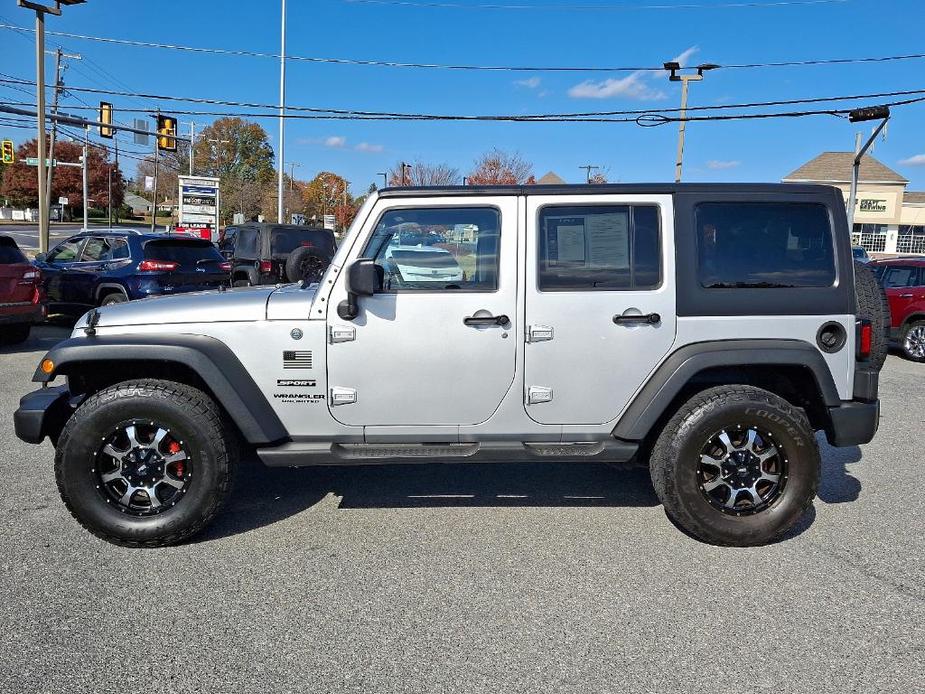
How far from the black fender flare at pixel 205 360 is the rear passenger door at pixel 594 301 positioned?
57.8 inches

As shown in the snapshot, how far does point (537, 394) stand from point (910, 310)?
10.1 metres

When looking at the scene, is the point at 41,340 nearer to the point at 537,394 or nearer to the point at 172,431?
the point at 172,431

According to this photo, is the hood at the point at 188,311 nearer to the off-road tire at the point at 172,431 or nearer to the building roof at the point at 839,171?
the off-road tire at the point at 172,431

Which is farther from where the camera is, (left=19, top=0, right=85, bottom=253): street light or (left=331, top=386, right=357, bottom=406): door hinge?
(left=19, top=0, right=85, bottom=253): street light

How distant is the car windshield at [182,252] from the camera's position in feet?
37.5

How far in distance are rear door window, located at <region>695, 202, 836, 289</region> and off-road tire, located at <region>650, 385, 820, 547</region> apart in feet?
2.18

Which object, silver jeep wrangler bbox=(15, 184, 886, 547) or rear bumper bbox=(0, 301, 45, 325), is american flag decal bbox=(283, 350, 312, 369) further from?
rear bumper bbox=(0, 301, 45, 325)

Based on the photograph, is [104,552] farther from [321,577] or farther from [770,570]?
[770,570]

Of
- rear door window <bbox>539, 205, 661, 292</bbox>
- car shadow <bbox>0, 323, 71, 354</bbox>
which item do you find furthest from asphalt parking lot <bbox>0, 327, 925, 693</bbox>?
car shadow <bbox>0, 323, 71, 354</bbox>

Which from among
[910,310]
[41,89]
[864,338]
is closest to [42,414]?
[864,338]

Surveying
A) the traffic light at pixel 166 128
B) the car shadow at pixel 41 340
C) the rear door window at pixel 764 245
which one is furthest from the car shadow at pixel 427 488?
the traffic light at pixel 166 128

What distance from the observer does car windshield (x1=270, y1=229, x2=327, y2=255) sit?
15.5m

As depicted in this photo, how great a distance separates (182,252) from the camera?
11.6 metres

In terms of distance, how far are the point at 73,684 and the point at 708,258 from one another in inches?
142
